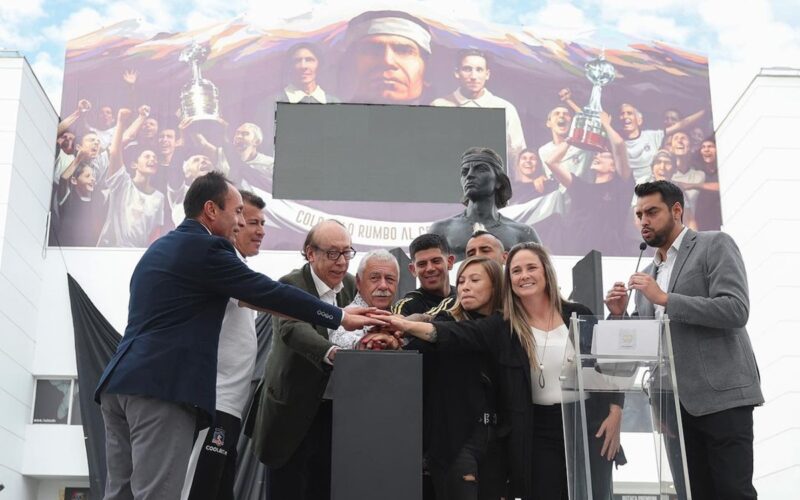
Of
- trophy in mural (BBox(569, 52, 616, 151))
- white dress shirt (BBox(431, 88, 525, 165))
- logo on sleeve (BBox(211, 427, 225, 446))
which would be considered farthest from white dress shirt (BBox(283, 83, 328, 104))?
logo on sleeve (BBox(211, 427, 225, 446))

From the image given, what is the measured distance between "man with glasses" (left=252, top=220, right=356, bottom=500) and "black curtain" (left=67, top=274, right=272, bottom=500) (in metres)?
6.71

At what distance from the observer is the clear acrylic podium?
2.60 m

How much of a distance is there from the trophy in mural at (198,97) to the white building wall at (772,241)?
8.13m

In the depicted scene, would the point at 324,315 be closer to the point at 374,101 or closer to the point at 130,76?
the point at 374,101

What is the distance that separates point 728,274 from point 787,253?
9.83m

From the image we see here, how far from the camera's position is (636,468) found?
8.14 feet

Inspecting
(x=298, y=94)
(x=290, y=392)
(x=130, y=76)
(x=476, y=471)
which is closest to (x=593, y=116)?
(x=298, y=94)

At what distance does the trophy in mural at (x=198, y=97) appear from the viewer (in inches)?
545

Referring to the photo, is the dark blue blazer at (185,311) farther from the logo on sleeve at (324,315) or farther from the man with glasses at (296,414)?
the man with glasses at (296,414)

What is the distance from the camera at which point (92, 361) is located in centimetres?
1205

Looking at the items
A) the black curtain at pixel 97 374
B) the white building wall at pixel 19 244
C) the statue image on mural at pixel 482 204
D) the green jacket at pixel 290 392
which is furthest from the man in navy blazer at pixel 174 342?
the white building wall at pixel 19 244

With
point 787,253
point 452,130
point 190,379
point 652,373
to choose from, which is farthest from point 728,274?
point 787,253

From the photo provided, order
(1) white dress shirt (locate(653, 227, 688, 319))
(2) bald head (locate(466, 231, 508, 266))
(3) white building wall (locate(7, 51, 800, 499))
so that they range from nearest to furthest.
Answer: (1) white dress shirt (locate(653, 227, 688, 319)), (2) bald head (locate(466, 231, 508, 266)), (3) white building wall (locate(7, 51, 800, 499))

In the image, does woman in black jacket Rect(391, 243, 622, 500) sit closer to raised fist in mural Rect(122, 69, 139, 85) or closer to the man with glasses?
the man with glasses
